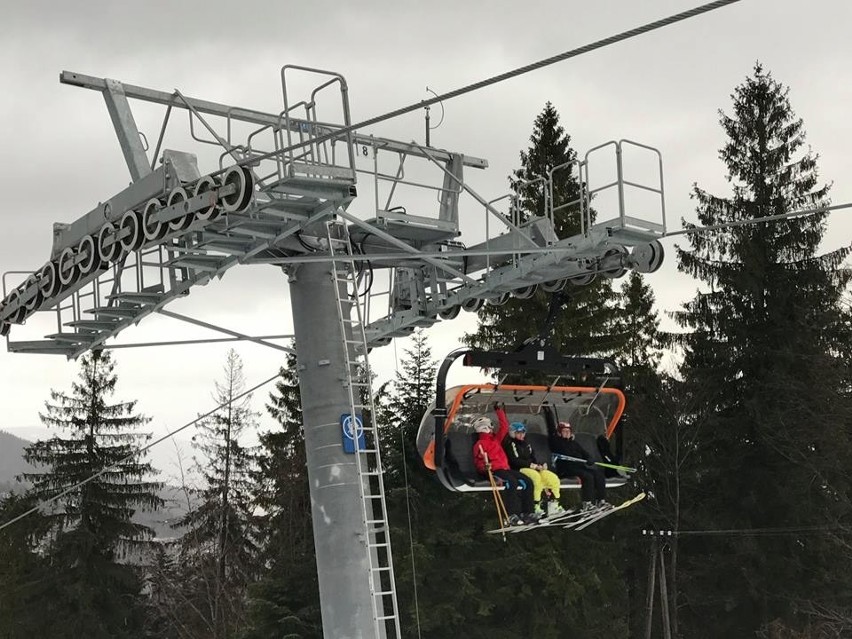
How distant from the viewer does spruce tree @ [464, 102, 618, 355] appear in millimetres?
32250

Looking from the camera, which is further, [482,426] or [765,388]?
[765,388]

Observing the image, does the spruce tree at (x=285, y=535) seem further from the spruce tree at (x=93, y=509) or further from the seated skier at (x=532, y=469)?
the seated skier at (x=532, y=469)

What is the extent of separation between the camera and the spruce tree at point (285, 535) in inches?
1198

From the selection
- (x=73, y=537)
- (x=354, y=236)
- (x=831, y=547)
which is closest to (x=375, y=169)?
(x=354, y=236)

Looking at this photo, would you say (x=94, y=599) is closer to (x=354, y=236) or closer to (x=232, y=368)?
(x=232, y=368)

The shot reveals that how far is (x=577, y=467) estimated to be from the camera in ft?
44.0

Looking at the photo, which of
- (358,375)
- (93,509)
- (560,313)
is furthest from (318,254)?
(93,509)

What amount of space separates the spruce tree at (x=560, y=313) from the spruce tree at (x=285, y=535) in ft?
19.4

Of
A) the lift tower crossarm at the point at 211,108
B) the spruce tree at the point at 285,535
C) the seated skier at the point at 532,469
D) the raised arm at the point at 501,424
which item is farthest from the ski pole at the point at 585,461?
the spruce tree at the point at 285,535

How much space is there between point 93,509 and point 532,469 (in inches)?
1150

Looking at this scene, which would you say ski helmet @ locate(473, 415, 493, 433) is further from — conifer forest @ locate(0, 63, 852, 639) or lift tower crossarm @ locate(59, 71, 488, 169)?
conifer forest @ locate(0, 63, 852, 639)

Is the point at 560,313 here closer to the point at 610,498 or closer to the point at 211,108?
the point at 610,498

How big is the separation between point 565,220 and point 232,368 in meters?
14.7

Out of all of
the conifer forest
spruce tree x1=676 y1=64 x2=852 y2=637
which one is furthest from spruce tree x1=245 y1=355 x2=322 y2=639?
spruce tree x1=676 y1=64 x2=852 y2=637
